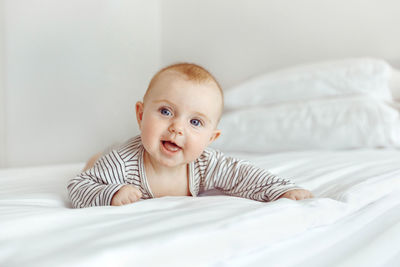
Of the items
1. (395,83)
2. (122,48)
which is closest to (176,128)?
(395,83)

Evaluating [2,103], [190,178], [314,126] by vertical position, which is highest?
[190,178]

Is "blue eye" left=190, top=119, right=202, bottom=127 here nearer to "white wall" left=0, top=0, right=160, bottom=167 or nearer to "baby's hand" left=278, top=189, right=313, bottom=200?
"baby's hand" left=278, top=189, right=313, bottom=200

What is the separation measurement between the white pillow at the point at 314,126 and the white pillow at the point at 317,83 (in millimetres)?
49

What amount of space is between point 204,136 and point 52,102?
1.69 m

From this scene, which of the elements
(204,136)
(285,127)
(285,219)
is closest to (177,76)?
(204,136)

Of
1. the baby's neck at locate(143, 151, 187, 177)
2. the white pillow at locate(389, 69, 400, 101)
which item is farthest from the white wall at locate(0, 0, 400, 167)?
the baby's neck at locate(143, 151, 187, 177)

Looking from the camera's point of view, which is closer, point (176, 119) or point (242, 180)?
point (176, 119)

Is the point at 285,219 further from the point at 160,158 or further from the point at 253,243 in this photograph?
the point at 160,158

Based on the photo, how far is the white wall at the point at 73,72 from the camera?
82.5 inches

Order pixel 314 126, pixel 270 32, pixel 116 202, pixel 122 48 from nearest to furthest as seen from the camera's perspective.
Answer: pixel 116 202
pixel 314 126
pixel 270 32
pixel 122 48

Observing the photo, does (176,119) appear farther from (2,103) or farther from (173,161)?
(2,103)

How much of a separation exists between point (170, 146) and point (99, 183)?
0.54 ft

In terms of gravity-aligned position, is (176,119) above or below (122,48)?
above

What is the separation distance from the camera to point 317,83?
5.44ft
